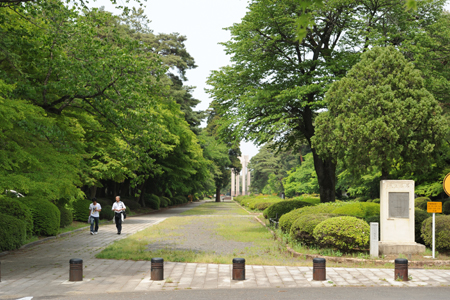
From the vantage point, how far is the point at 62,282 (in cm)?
898

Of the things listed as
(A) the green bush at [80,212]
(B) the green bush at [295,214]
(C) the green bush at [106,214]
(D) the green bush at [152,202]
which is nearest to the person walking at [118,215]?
(A) the green bush at [80,212]

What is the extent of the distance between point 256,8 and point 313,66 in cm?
434

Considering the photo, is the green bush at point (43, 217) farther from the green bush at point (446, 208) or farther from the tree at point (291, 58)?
the green bush at point (446, 208)

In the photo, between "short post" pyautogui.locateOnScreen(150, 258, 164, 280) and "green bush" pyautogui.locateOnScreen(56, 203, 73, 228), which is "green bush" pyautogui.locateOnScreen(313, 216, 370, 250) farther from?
"green bush" pyautogui.locateOnScreen(56, 203, 73, 228)

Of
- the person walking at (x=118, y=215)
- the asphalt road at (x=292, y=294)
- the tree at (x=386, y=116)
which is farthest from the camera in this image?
the person walking at (x=118, y=215)

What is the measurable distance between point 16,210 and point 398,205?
524 inches

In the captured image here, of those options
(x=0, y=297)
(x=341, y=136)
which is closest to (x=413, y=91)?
(x=341, y=136)

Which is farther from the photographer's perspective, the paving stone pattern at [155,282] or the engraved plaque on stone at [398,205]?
the engraved plaque on stone at [398,205]

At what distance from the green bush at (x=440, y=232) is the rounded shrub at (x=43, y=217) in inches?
570

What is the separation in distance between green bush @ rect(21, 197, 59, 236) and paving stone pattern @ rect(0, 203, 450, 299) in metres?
5.57

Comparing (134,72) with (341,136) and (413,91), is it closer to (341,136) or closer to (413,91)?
(341,136)

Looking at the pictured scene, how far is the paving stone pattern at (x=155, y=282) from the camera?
27.9ft

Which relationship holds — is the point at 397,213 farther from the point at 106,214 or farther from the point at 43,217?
the point at 106,214

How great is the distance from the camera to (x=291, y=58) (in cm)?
2270
